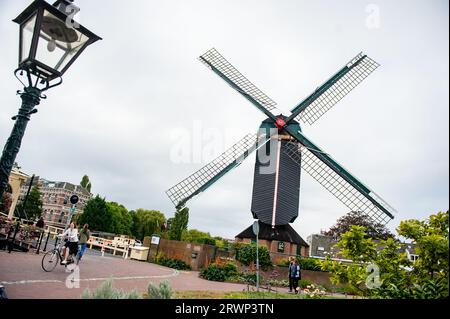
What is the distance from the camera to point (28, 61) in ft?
11.9

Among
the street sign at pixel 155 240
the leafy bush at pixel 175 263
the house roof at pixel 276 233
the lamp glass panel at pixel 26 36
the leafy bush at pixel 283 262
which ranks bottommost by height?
the leafy bush at pixel 175 263

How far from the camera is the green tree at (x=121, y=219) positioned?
61656 mm

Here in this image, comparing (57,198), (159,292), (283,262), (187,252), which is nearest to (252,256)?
(283,262)

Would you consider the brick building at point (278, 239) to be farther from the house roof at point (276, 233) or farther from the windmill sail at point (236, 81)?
the windmill sail at point (236, 81)

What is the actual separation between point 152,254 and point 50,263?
11727mm

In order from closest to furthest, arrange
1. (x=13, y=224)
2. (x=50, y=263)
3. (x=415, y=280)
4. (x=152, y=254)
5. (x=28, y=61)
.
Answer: (x=28, y=61) → (x=415, y=280) → (x=50, y=263) → (x=13, y=224) → (x=152, y=254)

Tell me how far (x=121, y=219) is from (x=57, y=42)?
68.4 m

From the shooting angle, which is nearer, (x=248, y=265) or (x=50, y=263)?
(x=50, y=263)

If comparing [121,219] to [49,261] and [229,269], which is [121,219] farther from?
[49,261]

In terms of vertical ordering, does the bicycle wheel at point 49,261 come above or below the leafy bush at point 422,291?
below

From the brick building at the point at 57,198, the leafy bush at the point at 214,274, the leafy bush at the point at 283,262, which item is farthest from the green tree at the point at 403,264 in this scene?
the brick building at the point at 57,198

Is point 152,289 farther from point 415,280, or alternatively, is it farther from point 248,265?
point 248,265
